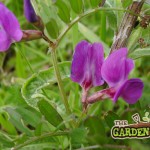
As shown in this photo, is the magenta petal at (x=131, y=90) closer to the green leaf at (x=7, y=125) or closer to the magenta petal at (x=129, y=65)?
the magenta petal at (x=129, y=65)

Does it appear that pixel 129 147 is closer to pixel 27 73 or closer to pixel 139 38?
pixel 139 38

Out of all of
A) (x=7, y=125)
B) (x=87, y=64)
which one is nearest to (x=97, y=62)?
(x=87, y=64)

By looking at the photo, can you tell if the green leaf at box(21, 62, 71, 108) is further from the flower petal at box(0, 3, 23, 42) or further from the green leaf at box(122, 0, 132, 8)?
the green leaf at box(122, 0, 132, 8)

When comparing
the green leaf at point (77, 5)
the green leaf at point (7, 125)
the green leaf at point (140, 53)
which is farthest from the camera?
the green leaf at point (7, 125)

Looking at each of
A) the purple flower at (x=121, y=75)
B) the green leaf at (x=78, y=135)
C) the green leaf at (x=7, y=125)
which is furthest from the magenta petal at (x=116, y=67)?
the green leaf at (x=7, y=125)

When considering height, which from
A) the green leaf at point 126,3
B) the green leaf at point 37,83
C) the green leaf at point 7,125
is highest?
the green leaf at point 126,3

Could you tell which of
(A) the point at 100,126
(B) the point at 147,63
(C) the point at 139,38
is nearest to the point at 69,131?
(A) the point at 100,126
